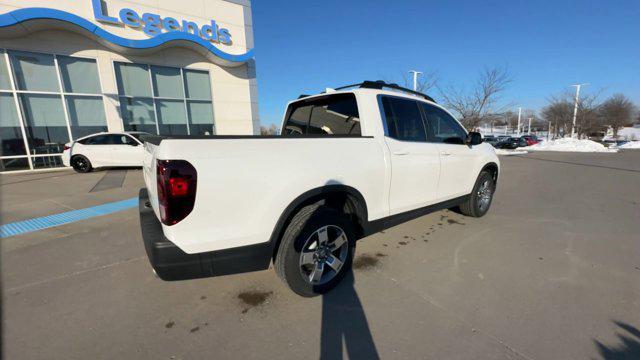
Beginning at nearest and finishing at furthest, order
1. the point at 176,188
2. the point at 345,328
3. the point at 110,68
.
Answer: the point at 176,188
the point at 345,328
the point at 110,68

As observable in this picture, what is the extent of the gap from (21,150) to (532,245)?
53.1 ft

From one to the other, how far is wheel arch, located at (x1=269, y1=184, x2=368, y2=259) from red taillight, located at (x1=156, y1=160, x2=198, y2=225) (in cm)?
69

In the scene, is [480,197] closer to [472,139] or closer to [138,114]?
[472,139]

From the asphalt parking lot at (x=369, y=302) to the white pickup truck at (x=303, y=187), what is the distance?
47 cm

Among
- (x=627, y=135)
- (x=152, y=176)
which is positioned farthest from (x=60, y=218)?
(x=627, y=135)

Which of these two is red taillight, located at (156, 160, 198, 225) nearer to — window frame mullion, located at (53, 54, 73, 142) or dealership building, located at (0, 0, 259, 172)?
dealership building, located at (0, 0, 259, 172)

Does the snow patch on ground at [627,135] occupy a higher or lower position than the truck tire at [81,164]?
lower

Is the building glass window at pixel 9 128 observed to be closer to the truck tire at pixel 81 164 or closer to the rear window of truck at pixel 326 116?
the truck tire at pixel 81 164

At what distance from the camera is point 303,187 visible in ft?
7.68

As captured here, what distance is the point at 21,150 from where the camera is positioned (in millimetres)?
10828

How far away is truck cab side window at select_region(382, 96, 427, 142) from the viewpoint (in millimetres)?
3172

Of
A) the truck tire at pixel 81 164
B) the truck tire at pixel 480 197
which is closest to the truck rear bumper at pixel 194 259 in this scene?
the truck tire at pixel 480 197

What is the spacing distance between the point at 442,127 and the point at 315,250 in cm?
269

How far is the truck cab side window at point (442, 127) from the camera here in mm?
3740
